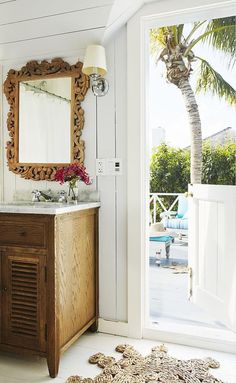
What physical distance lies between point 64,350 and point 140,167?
1.21m

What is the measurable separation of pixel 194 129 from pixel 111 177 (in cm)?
80

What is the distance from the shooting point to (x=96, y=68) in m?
2.32

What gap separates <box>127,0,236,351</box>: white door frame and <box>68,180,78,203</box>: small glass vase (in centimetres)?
36

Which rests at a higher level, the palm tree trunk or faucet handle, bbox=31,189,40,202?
the palm tree trunk

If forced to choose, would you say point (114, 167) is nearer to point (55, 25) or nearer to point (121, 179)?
point (121, 179)

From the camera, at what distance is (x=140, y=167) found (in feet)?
7.69

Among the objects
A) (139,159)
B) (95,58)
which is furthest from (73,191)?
(95,58)

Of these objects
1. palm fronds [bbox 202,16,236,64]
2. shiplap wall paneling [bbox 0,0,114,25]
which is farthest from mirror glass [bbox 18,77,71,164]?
palm fronds [bbox 202,16,236,64]

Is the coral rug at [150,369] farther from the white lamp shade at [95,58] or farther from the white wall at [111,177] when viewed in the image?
the white lamp shade at [95,58]

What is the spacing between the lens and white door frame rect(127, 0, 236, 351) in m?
2.31

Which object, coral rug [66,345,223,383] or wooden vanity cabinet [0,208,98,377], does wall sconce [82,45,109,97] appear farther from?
coral rug [66,345,223,383]

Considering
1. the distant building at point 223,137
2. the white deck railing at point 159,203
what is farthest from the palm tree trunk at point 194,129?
the white deck railing at point 159,203

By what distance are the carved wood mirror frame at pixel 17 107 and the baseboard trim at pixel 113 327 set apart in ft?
3.55

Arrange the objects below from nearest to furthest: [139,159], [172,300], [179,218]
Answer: [139,159] → [172,300] → [179,218]
